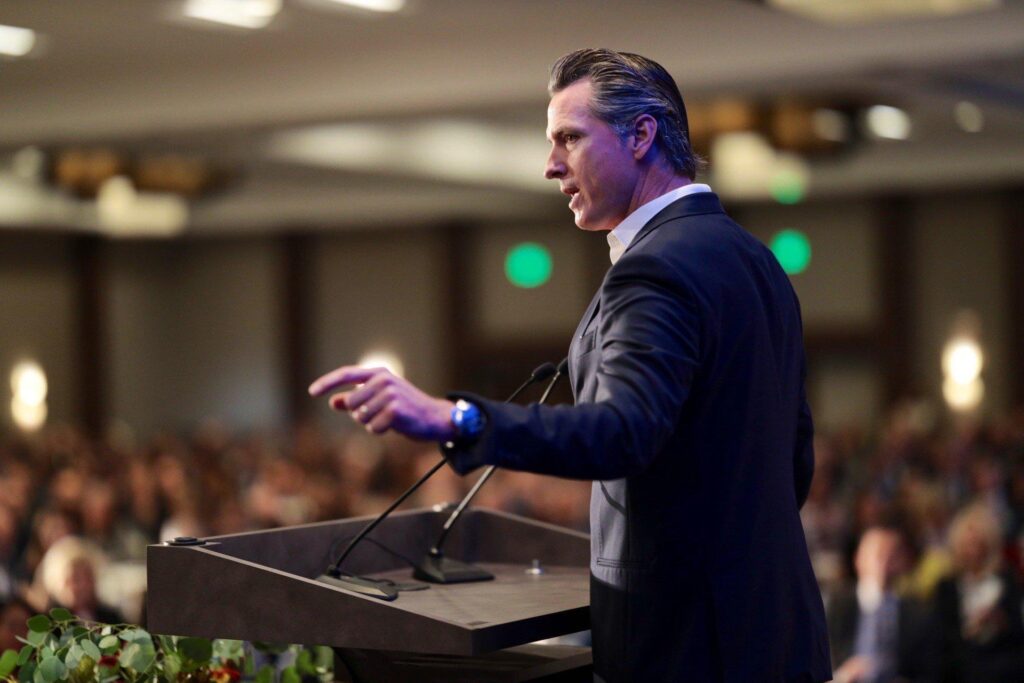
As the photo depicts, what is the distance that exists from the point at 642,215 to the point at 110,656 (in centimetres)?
100

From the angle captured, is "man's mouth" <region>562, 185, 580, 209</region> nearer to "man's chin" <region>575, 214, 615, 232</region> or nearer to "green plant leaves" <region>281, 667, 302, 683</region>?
"man's chin" <region>575, 214, 615, 232</region>

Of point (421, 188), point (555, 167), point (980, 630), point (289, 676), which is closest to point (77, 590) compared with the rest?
point (980, 630)

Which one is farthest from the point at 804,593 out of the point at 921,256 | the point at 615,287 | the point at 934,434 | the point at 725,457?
the point at 921,256

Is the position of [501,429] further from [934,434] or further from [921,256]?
[921,256]

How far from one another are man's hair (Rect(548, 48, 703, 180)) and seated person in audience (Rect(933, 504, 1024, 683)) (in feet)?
14.0

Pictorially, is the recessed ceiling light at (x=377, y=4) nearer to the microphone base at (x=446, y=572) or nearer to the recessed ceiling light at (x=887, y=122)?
the recessed ceiling light at (x=887, y=122)

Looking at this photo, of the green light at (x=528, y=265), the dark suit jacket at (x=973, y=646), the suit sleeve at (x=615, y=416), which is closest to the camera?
the suit sleeve at (x=615, y=416)

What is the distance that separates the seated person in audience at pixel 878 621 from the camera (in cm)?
564

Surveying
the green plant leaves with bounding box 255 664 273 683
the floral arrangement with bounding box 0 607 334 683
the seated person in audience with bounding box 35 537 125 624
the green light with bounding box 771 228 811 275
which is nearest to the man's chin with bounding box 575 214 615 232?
the floral arrangement with bounding box 0 607 334 683

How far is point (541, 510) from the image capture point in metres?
8.68

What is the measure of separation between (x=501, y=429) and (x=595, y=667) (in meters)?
0.42

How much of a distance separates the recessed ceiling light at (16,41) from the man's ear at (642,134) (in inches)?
242

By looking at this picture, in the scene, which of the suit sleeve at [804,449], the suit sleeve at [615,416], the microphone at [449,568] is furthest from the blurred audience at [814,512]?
the suit sleeve at [615,416]

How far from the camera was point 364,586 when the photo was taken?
167cm
